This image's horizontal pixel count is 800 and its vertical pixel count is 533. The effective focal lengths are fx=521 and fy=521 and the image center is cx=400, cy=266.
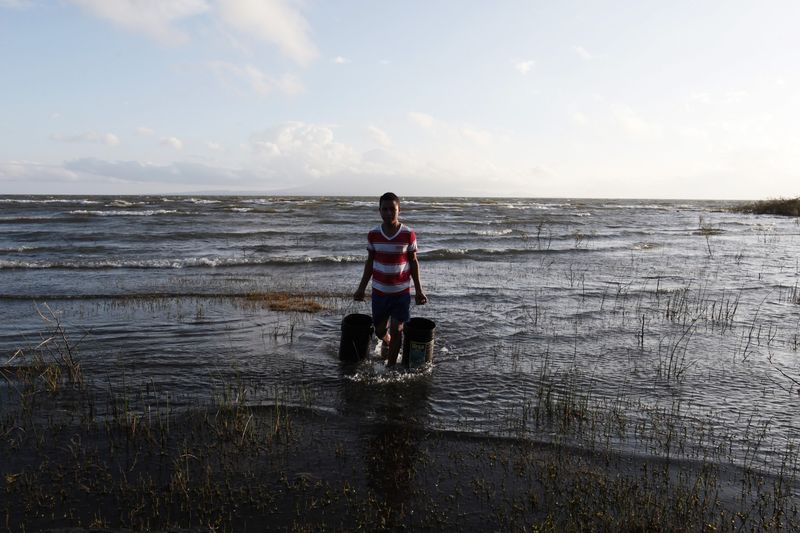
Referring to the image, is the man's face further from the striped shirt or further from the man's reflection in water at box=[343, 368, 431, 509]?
the man's reflection in water at box=[343, 368, 431, 509]

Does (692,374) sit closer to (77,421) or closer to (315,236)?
(77,421)

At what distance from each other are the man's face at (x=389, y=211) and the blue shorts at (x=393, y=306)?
1.04 m

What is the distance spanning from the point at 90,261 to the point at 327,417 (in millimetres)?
15905

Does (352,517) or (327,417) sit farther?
(327,417)

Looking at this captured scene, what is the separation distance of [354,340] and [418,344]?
973 millimetres

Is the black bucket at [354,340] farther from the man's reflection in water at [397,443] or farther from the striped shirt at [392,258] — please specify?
the man's reflection in water at [397,443]

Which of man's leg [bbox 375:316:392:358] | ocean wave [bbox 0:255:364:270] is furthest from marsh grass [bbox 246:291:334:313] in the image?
ocean wave [bbox 0:255:364:270]

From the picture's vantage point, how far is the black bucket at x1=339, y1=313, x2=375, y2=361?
24.3ft

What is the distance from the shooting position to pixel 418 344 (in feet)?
23.1

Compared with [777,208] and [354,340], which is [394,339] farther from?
[777,208]

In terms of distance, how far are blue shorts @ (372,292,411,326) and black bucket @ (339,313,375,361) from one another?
19.6 inches

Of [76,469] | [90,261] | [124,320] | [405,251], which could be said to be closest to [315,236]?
[90,261]

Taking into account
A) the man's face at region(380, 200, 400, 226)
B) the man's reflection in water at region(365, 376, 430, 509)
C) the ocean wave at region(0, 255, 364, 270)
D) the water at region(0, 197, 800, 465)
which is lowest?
the man's reflection in water at region(365, 376, 430, 509)

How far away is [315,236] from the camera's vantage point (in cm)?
2791
